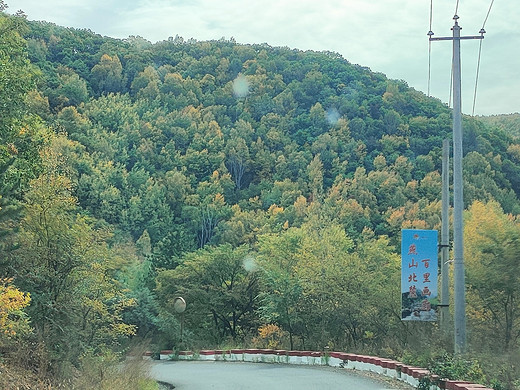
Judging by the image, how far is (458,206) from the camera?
61.4ft

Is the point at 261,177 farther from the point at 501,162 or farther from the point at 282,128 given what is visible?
the point at 501,162

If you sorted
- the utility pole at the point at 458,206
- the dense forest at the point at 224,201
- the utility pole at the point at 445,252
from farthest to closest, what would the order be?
the utility pole at the point at 445,252 < the dense forest at the point at 224,201 < the utility pole at the point at 458,206

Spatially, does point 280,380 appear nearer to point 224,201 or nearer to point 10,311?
point 10,311

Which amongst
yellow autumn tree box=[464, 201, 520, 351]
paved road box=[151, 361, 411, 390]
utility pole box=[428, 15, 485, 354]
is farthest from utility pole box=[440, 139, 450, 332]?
utility pole box=[428, 15, 485, 354]

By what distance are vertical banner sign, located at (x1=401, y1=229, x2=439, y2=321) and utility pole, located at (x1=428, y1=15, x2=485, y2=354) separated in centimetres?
403

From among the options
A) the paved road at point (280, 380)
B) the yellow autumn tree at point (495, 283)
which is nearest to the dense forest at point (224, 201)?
the yellow autumn tree at point (495, 283)

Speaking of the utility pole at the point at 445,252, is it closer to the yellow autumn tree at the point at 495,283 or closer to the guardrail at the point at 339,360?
the guardrail at the point at 339,360

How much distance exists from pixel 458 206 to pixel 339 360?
12356mm

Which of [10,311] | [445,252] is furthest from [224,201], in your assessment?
[10,311]

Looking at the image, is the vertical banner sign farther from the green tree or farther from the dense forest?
the green tree

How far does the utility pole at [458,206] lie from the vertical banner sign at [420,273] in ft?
13.2

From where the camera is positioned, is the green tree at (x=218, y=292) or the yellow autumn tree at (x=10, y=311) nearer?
the yellow autumn tree at (x=10, y=311)

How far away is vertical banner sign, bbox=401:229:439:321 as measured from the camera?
22.8m

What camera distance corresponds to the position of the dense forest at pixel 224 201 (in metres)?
19.9
